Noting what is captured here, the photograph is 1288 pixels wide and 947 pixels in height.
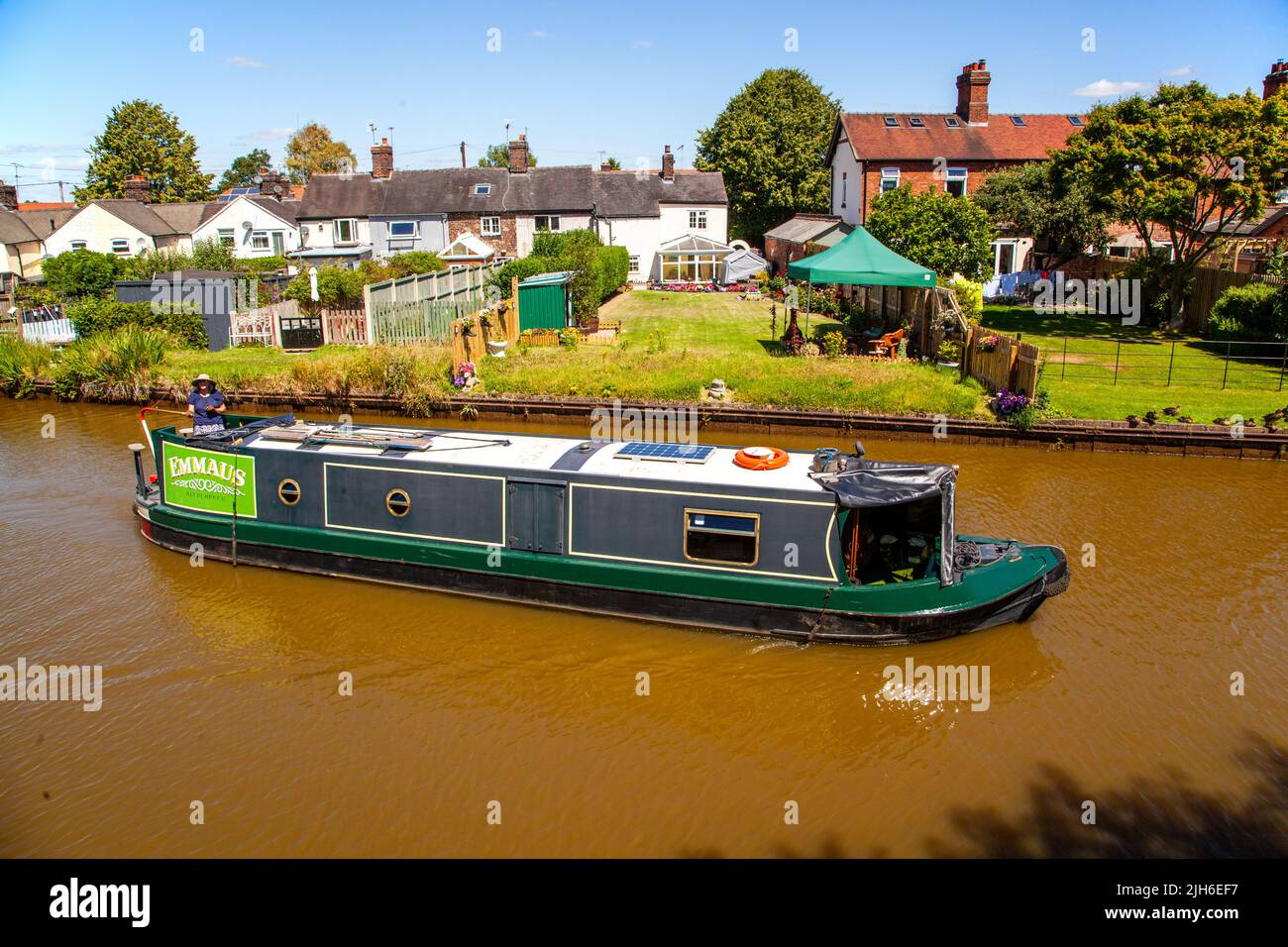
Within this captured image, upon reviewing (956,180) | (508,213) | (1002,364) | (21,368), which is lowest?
(21,368)

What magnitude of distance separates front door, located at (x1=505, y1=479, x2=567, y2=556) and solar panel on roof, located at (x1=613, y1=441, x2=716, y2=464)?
1030mm

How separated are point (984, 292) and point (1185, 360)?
1390cm

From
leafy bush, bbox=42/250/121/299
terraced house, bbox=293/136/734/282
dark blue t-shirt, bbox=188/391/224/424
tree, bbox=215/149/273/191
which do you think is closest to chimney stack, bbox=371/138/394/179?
terraced house, bbox=293/136/734/282

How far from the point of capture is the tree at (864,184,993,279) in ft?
88.3

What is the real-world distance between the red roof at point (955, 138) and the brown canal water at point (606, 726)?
29.7 metres

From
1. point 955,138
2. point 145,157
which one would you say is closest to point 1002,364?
point 955,138

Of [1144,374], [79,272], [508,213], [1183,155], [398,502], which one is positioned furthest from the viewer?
[508,213]

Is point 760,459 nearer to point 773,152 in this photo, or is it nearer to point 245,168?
point 773,152

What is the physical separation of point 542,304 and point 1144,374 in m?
17.2

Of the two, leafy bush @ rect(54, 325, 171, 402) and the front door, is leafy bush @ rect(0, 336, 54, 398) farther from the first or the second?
the front door

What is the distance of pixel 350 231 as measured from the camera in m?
44.0
